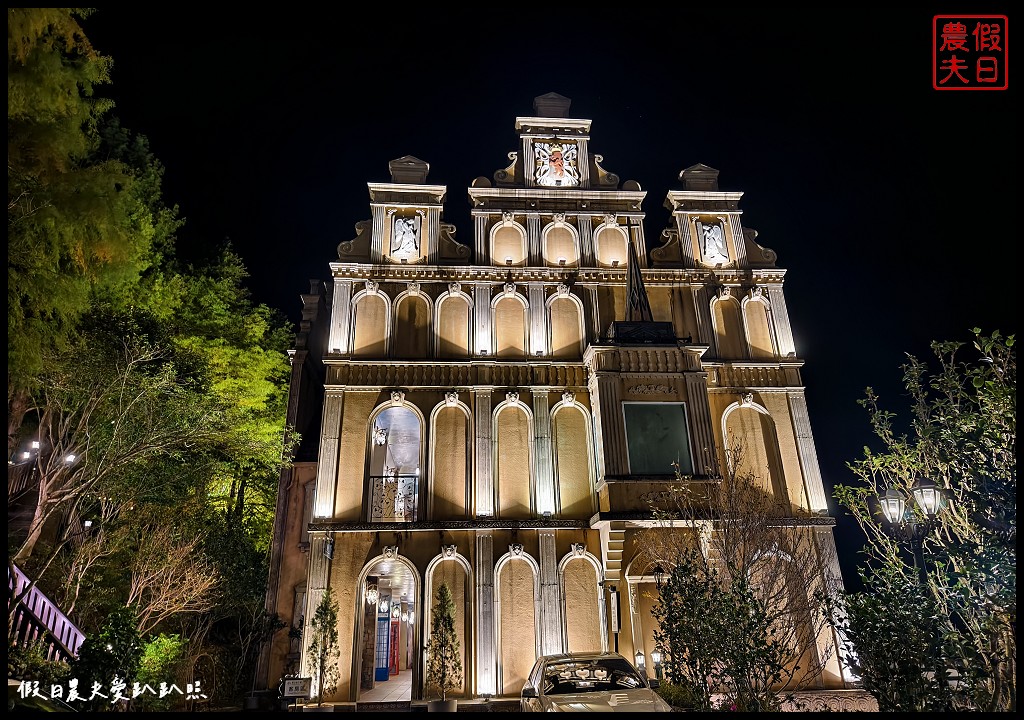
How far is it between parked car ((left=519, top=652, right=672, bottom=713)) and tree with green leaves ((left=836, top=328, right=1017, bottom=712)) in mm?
3125

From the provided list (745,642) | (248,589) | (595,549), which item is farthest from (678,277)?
(248,589)

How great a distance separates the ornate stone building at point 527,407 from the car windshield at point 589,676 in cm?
598

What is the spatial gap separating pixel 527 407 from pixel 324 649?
318 inches

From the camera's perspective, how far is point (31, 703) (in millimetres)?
7910

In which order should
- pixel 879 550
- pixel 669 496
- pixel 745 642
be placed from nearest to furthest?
pixel 745 642
pixel 879 550
pixel 669 496

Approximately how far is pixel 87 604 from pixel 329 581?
5460mm

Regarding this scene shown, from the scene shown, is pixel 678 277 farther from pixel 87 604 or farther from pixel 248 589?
pixel 87 604

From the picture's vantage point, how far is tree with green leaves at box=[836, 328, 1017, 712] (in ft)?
23.7

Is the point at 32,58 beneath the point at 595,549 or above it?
above

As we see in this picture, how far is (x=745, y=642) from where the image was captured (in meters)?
8.70

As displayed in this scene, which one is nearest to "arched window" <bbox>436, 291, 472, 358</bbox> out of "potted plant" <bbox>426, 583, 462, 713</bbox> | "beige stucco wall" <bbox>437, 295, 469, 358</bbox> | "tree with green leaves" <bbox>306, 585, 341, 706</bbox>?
"beige stucco wall" <bbox>437, 295, 469, 358</bbox>

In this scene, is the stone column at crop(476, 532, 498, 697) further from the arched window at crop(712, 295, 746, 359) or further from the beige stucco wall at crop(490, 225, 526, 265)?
the arched window at crop(712, 295, 746, 359)

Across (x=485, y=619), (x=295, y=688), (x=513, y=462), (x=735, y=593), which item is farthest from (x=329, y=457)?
(x=735, y=593)

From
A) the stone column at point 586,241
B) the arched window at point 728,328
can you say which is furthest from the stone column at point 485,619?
the arched window at point 728,328
